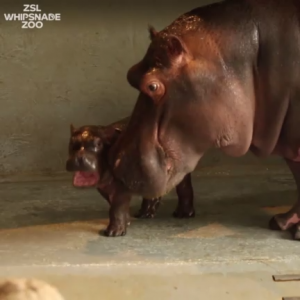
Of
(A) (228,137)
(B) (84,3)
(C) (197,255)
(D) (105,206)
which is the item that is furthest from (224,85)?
(B) (84,3)

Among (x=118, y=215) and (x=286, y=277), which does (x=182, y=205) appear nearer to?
(x=118, y=215)

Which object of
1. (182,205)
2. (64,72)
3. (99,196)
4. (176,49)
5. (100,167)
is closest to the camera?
(176,49)

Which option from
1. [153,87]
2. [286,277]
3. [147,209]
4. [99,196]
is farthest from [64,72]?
[286,277]

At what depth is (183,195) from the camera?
1.23 m

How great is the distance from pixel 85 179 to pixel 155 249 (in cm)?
19

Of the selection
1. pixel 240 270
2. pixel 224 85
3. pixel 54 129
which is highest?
pixel 224 85

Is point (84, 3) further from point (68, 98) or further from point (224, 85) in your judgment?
point (224, 85)

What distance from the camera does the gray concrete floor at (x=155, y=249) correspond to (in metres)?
0.93

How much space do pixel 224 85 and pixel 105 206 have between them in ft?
1.62

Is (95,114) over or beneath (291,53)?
beneath

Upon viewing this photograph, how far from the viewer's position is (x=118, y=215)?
110cm

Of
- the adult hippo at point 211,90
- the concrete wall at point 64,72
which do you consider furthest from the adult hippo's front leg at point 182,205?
the concrete wall at point 64,72

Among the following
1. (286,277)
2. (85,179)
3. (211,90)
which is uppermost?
(211,90)

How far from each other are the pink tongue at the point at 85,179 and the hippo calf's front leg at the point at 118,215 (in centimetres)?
5
